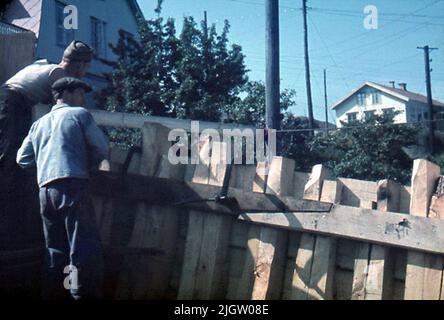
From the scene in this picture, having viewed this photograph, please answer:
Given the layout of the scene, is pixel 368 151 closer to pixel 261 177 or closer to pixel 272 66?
pixel 272 66

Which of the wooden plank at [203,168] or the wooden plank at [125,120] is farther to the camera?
the wooden plank at [125,120]

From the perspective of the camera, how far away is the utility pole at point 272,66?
18.3ft

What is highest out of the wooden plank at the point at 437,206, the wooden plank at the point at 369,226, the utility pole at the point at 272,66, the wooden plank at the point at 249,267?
the utility pole at the point at 272,66

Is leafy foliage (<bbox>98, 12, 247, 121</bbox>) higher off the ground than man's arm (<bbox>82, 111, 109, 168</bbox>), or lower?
higher

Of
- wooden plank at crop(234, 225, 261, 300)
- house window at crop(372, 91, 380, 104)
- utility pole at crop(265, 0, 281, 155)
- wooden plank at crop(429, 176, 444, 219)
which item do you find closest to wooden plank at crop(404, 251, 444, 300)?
wooden plank at crop(429, 176, 444, 219)

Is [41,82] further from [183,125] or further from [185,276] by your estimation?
[185,276]

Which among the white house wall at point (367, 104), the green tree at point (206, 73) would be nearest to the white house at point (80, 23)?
the green tree at point (206, 73)

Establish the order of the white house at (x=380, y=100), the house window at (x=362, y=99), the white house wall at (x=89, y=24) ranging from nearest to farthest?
the white house wall at (x=89, y=24), the white house at (x=380, y=100), the house window at (x=362, y=99)

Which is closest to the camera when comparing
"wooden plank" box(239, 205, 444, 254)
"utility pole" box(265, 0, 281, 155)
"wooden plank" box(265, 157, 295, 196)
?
"wooden plank" box(239, 205, 444, 254)

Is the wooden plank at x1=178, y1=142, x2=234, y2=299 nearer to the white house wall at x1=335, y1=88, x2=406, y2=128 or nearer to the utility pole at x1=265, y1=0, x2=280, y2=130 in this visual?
the utility pole at x1=265, y1=0, x2=280, y2=130

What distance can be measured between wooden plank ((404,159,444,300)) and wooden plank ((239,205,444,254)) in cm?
7

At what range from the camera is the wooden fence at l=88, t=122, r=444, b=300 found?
6.35ft

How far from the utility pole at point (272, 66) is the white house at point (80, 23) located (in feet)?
25.0

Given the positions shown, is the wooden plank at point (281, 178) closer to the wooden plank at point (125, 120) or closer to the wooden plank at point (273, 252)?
the wooden plank at point (273, 252)
